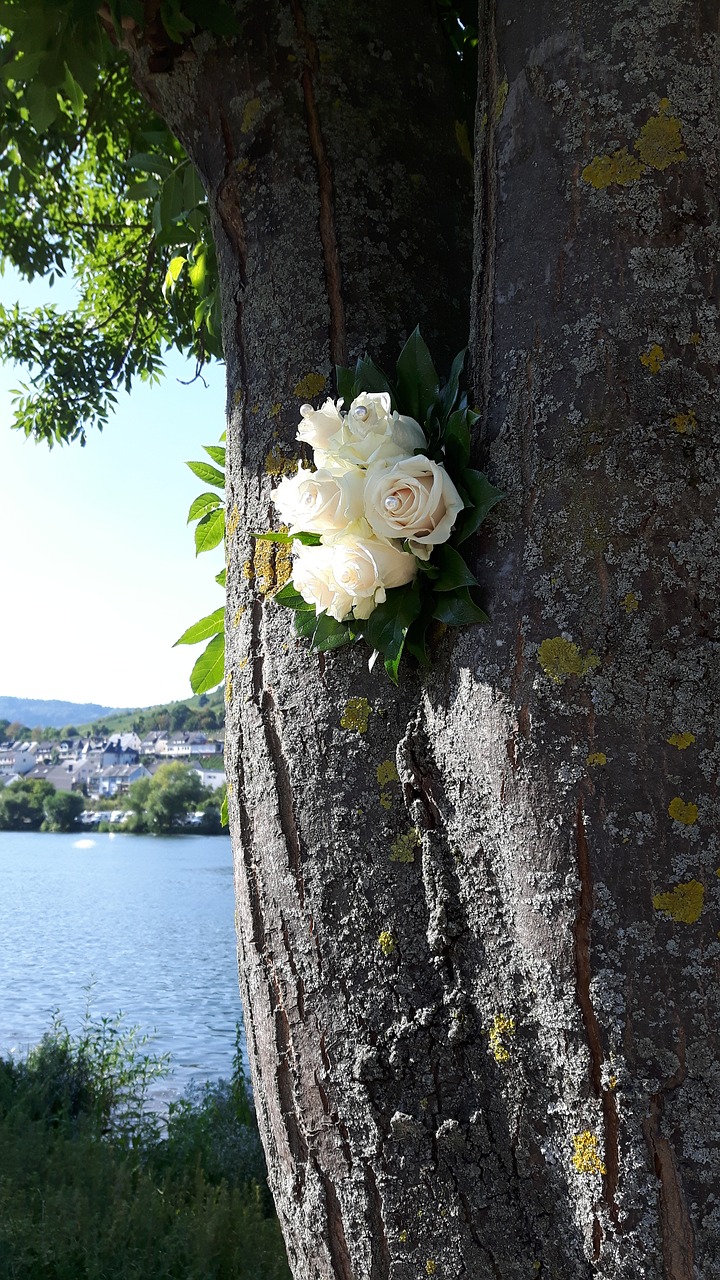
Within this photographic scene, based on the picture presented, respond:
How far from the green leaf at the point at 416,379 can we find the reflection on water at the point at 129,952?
8400 millimetres

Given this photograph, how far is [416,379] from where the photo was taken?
102 cm

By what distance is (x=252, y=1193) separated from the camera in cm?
522

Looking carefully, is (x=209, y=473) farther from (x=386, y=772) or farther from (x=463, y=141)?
(x=386, y=772)

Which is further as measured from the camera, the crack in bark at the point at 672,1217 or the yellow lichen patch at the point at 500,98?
the yellow lichen patch at the point at 500,98

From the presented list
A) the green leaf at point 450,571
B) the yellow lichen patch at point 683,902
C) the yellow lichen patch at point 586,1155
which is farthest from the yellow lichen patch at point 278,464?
the yellow lichen patch at point 586,1155

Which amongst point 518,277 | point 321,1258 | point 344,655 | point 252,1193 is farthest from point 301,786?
point 252,1193

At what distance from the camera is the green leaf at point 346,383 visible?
3.38 ft

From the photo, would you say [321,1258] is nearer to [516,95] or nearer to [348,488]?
[348,488]

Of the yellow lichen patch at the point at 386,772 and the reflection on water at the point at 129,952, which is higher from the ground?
the yellow lichen patch at the point at 386,772

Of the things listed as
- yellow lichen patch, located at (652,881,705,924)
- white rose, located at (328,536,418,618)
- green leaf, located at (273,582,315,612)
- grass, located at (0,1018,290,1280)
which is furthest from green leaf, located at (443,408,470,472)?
grass, located at (0,1018,290,1280)

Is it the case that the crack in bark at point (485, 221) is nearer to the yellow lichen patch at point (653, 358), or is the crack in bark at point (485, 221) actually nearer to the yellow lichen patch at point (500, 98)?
the yellow lichen patch at point (500, 98)

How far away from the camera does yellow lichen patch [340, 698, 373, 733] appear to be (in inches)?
37.9

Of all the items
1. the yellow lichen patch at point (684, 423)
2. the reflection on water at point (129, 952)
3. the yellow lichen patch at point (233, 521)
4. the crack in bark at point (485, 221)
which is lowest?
the reflection on water at point (129, 952)

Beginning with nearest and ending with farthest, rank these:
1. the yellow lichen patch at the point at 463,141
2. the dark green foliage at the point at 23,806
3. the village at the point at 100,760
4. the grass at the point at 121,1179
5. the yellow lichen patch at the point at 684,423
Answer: the yellow lichen patch at the point at 684,423
the yellow lichen patch at the point at 463,141
the grass at the point at 121,1179
the dark green foliage at the point at 23,806
the village at the point at 100,760
